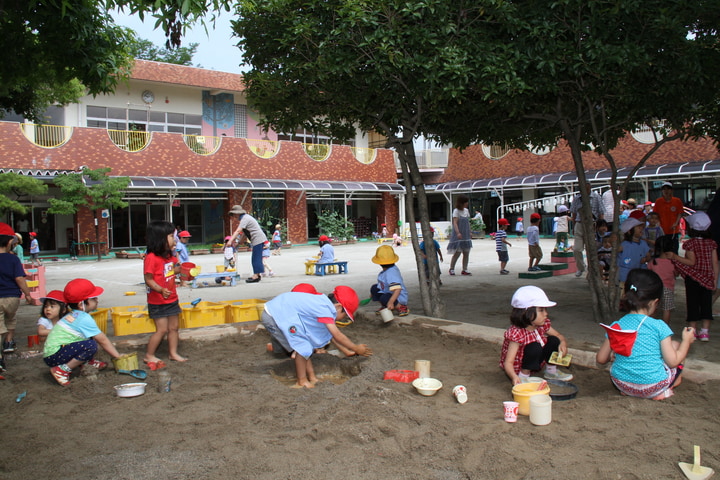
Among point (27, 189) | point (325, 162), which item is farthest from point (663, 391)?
point (325, 162)

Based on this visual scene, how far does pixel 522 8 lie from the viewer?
6195 mm

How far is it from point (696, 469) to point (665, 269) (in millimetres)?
3652

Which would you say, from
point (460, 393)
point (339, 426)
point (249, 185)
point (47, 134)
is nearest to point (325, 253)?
point (460, 393)

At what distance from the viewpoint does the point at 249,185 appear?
27.3 metres

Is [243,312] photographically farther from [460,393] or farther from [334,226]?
[334,226]

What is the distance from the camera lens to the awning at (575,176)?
24.0 metres

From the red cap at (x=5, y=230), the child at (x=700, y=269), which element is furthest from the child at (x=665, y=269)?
the red cap at (x=5, y=230)

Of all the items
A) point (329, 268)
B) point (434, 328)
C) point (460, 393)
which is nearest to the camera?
point (460, 393)

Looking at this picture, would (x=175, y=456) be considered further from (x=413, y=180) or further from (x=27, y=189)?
(x=27, y=189)

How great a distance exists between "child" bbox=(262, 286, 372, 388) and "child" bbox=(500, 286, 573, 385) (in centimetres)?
138

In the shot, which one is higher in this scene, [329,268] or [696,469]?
[329,268]

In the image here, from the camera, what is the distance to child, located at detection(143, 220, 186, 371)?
18.0 feet

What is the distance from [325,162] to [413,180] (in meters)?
24.3

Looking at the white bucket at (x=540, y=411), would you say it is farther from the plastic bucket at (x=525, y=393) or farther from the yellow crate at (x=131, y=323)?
the yellow crate at (x=131, y=323)
